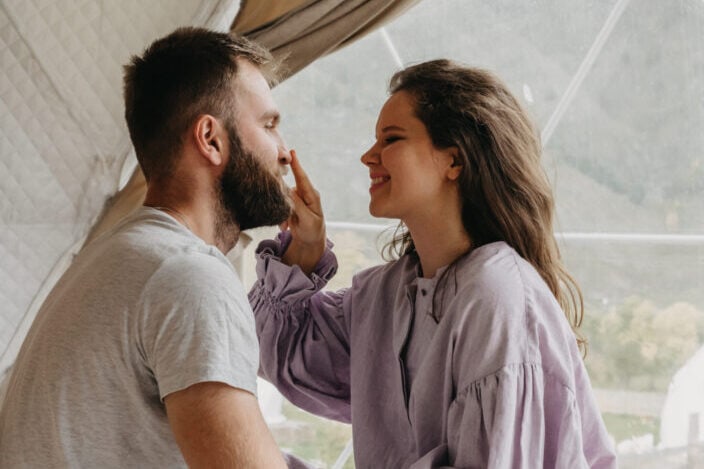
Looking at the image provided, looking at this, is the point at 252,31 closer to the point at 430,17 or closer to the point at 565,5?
the point at 430,17

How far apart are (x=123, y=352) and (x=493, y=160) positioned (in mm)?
869

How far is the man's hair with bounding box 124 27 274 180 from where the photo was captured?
1.70 m

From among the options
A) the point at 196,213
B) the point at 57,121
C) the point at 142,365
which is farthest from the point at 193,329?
the point at 57,121

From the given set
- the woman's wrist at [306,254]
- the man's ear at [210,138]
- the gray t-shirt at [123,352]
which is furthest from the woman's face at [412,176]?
the gray t-shirt at [123,352]

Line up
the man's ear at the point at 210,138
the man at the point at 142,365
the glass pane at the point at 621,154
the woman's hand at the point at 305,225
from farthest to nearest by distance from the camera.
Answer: the glass pane at the point at 621,154, the woman's hand at the point at 305,225, the man's ear at the point at 210,138, the man at the point at 142,365

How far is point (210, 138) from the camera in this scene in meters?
1.70

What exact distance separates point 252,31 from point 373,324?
1042mm

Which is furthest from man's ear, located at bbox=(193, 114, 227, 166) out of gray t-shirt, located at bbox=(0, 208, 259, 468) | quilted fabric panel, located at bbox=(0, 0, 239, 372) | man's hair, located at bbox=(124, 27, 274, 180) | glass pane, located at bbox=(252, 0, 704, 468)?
glass pane, located at bbox=(252, 0, 704, 468)

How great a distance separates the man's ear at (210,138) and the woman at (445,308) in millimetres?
310

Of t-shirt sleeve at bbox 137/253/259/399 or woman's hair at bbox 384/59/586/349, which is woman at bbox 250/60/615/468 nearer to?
woman's hair at bbox 384/59/586/349

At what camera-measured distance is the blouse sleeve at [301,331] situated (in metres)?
2.09

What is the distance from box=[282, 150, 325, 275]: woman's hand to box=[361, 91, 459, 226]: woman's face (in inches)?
8.3

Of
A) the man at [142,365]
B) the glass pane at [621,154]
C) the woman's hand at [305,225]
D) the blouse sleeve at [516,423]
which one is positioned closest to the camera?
the man at [142,365]

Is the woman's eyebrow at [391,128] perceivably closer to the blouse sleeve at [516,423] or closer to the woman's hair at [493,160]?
the woman's hair at [493,160]
